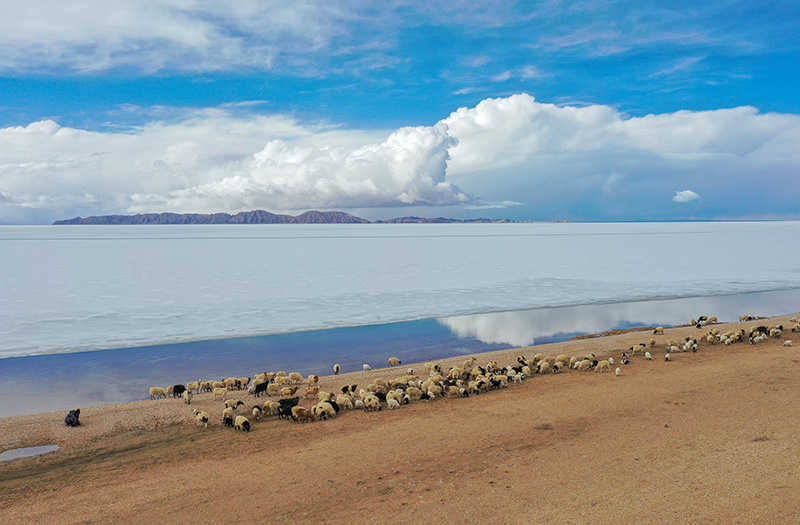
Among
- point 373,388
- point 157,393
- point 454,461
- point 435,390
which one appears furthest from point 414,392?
point 157,393

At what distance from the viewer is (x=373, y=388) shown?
12820 millimetres

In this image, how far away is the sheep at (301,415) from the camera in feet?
37.7

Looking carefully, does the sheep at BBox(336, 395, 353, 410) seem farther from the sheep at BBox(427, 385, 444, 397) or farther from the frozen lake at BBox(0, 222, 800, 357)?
the frozen lake at BBox(0, 222, 800, 357)

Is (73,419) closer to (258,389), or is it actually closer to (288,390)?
(258,389)

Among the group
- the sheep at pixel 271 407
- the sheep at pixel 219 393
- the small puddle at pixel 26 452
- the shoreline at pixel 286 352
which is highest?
the sheep at pixel 271 407

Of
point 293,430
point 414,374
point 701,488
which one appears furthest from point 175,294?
point 701,488

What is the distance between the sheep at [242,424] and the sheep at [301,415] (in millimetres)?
1006

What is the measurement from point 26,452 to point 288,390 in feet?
→ 18.0

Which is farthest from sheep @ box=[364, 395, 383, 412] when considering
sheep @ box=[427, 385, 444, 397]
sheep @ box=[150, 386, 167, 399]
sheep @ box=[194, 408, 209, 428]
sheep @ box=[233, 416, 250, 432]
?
sheep @ box=[150, 386, 167, 399]

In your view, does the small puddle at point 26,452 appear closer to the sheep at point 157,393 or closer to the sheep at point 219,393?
the sheep at point 157,393

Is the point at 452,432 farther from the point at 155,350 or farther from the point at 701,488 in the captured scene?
the point at 155,350

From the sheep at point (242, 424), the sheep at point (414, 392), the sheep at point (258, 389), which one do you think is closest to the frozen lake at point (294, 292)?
the sheep at point (258, 389)

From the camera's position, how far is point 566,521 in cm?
686

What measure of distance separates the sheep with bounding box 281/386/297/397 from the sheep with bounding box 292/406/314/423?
1.80 metres
